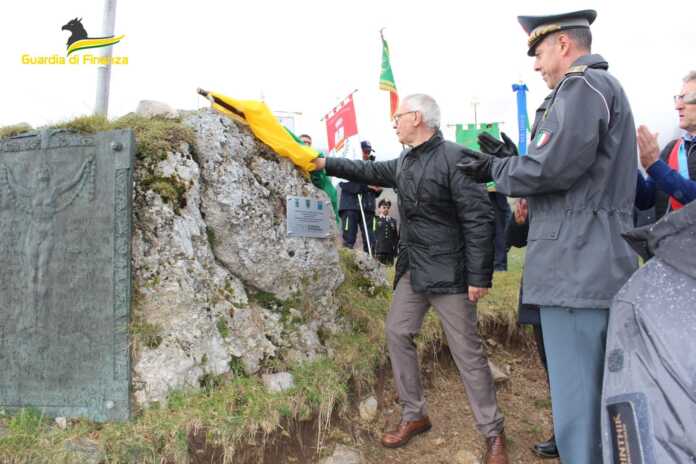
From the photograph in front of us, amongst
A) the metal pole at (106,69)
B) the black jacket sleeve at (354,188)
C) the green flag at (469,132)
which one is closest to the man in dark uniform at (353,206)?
the black jacket sleeve at (354,188)

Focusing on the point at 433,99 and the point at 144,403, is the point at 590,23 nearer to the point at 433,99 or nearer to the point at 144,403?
the point at 433,99

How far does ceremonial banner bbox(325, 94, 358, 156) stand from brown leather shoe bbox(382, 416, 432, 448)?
23.4ft

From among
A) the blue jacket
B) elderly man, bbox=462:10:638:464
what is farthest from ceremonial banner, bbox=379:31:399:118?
elderly man, bbox=462:10:638:464

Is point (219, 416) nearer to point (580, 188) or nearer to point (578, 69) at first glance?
point (580, 188)

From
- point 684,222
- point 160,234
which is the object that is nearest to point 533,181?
point 684,222

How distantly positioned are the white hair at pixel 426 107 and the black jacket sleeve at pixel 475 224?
387mm

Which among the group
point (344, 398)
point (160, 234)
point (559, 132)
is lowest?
point (344, 398)

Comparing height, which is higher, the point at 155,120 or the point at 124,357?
the point at 155,120

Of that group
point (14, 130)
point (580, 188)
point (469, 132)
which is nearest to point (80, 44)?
point (14, 130)

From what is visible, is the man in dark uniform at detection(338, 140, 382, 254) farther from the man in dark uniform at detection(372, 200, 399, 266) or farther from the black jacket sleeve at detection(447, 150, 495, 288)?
the black jacket sleeve at detection(447, 150, 495, 288)

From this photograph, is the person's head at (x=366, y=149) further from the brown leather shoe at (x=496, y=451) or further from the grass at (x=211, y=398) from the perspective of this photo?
the brown leather shoe at (x=496, y=451)

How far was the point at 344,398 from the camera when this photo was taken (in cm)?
406

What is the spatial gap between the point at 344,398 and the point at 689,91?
10.5 feet

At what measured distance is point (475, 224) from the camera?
361 cm
